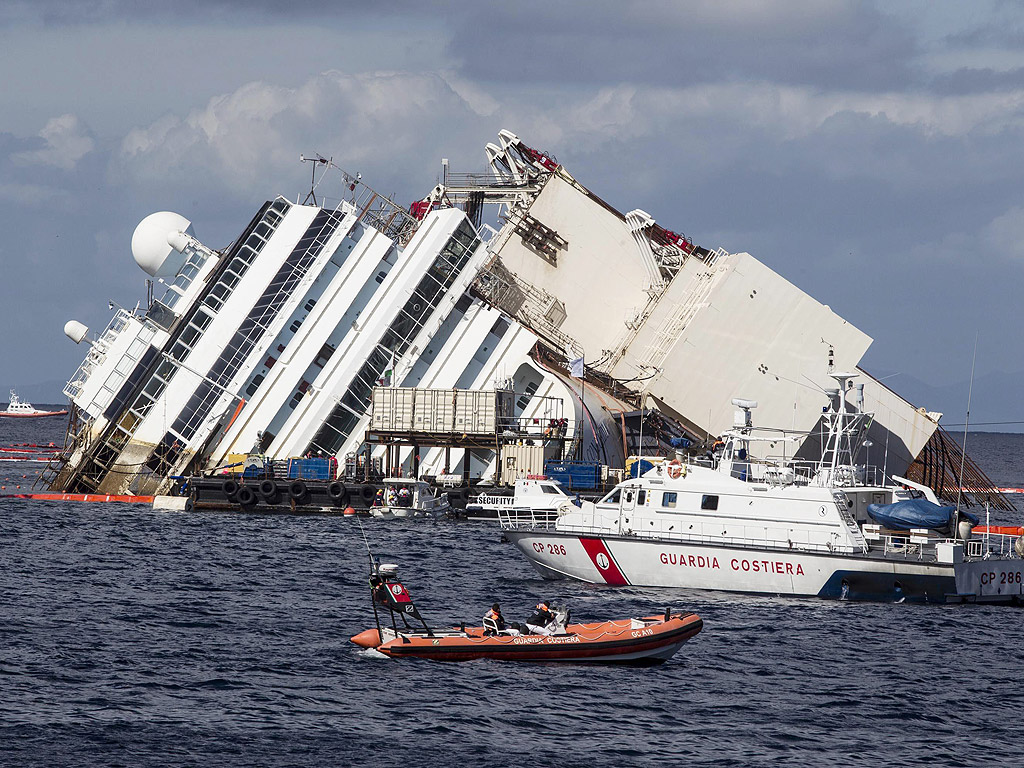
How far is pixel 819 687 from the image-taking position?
3353 cm

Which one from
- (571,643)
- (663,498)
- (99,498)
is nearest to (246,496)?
(99,498)

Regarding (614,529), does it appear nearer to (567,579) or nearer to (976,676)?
(567,579)

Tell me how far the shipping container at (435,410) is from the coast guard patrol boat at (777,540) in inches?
988

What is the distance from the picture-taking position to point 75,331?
3241 inches

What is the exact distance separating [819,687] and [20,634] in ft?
67.6

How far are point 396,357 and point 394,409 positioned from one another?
14.6ft

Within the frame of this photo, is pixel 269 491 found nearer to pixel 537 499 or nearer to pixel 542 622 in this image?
pixel 537 499

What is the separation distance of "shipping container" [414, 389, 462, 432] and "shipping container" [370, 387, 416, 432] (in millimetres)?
345

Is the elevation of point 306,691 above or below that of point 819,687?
below

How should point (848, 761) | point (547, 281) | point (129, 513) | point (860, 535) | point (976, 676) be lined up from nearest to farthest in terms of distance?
point (848, 761) → point (976, 676) → point (860, 535) → point (129, 513) → point (547, 281)

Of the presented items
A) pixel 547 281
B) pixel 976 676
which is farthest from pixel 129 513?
pixel 976 676

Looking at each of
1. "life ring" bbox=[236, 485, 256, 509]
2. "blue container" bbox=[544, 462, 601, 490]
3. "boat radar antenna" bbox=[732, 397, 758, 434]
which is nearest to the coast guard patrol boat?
"boat radar antenna" bbox=[732, 397, 758, 434]

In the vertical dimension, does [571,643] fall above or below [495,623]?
above

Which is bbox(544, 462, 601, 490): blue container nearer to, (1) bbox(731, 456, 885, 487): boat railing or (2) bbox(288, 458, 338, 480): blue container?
(2) bbox(288, 458, 338, 480): blue container
